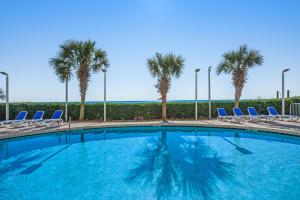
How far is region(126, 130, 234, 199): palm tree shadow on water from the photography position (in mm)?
4062

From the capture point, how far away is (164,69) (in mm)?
13633

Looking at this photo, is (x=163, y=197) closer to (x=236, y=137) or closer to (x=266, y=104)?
(x=236, y=137)

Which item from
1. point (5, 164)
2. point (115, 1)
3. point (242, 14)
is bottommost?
point (5, 164)

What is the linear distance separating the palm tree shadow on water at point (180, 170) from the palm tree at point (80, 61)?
27.9 ft

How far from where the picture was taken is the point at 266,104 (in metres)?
16.0

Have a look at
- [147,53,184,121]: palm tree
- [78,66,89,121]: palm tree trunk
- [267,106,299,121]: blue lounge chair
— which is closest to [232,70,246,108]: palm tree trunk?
[267,106,299,121]: blue lounge chair

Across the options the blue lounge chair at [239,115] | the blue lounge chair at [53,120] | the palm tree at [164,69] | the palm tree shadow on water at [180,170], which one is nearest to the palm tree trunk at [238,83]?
the blue lounge chair at [239,115]

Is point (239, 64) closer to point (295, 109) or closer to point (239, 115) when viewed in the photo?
point (239, 115)

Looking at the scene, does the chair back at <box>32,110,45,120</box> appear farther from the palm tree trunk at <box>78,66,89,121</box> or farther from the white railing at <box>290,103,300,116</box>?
the white railing at <box>290,103,300,116</box>

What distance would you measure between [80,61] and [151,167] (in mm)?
10691

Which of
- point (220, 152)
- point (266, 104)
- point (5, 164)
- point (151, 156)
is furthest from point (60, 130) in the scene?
point (266, 104)

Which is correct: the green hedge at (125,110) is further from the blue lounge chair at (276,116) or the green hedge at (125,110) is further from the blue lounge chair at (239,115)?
the blue lounge chair at (276,116)

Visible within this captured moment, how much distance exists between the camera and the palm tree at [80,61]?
1309 centimetres

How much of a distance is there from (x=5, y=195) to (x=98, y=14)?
11.4m
